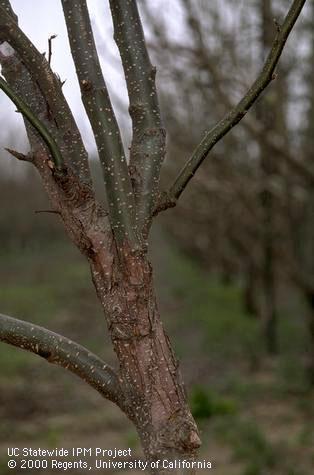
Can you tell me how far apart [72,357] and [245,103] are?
2.03 feet

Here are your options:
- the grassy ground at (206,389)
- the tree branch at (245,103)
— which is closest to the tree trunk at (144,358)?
the tree branch at (245,103)

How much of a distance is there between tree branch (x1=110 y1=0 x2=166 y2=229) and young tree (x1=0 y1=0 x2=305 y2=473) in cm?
6

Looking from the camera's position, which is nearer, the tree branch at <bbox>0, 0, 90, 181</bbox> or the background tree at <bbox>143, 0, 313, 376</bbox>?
the tree branch at <bbox>0, 0, 90, 181</bbox>

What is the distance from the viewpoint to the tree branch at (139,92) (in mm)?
1652

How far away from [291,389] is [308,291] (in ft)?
4.49

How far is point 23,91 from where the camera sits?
1603 millimetres

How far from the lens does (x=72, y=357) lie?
1.55 meters

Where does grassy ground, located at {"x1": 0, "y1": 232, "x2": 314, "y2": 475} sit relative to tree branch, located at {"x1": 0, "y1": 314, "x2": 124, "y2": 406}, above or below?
above

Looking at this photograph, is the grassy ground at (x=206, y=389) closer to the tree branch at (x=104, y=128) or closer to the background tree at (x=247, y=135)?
the background tree at (x=247, y=135)

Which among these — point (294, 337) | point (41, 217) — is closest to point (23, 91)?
point (294, 337)

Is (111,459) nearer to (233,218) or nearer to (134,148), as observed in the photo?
(134,148)

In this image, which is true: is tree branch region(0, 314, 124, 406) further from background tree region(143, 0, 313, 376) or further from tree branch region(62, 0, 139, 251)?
background tree region(143, 0, 313, 376)

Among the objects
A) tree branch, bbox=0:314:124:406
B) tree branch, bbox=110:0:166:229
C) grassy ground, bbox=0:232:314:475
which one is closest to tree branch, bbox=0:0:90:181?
tree branch, bbox=110:0:166:229

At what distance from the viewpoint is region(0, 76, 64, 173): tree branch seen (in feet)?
4.75
